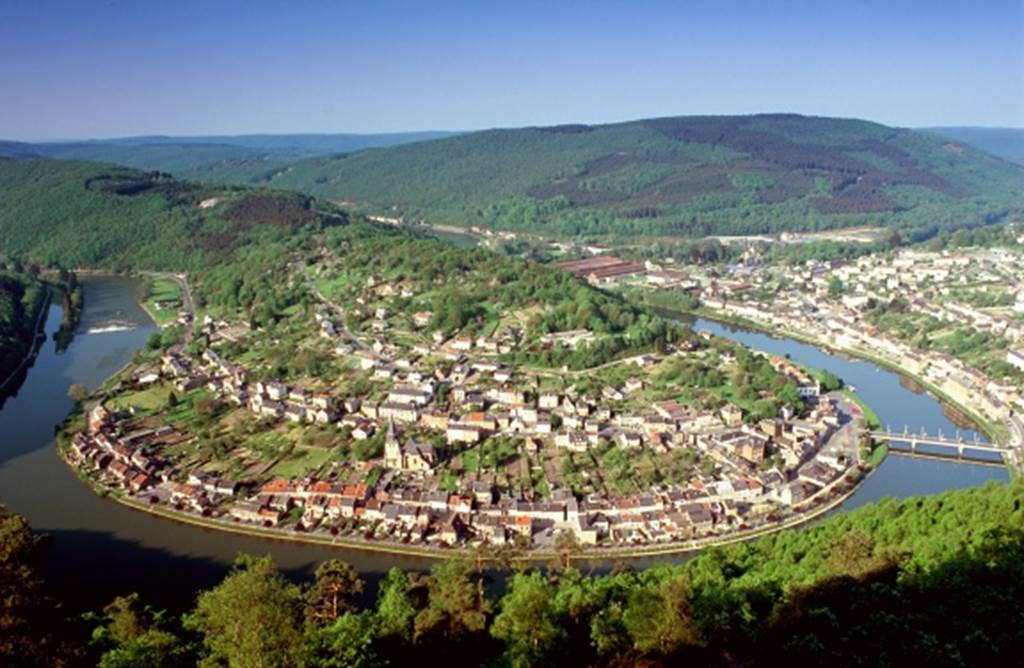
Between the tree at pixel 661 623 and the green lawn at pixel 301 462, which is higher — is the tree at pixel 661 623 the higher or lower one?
the higher one

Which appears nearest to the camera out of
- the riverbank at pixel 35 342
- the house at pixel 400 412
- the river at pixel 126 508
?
the river at pixel 126 508

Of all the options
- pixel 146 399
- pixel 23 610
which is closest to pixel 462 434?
pixel 146 399

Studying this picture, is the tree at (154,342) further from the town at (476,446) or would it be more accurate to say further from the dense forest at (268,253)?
the dense forest at (268,253)

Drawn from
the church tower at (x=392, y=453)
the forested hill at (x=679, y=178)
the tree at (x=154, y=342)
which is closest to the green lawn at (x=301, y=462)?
the church tower at (x=392, y=453)

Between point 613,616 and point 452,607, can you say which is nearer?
point 613,616

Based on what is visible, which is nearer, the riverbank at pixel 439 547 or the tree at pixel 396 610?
the tree at pixel 396 610

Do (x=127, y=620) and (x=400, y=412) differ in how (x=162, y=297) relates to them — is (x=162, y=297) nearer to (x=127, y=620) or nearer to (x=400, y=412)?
(x=400, y=412)

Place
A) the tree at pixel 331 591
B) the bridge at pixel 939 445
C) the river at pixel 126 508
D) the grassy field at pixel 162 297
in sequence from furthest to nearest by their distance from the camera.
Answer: the grassy field at pixel 162 297
the bridge at pixel 939 445
the river at pixel 126 508
the tree at pixel 331 591
